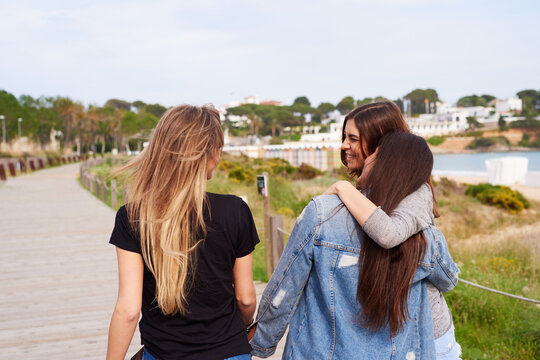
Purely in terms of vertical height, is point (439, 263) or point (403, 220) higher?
point (403, 220)

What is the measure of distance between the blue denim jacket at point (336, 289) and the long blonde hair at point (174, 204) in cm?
32

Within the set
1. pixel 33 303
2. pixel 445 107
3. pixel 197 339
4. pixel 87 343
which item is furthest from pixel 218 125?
pixel 445 107

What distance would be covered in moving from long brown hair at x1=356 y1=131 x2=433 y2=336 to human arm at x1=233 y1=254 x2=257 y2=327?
43 centimetres

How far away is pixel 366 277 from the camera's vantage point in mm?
1523

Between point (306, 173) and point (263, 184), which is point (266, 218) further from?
point (306, 173)

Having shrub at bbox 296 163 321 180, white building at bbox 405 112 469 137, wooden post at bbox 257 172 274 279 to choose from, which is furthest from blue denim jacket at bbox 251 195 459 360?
white building at bbox 405 112 469 137

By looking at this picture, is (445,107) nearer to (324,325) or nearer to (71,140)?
(71,140)

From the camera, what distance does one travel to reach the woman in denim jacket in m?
1.53

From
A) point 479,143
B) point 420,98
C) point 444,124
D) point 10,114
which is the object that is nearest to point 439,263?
point 10,114

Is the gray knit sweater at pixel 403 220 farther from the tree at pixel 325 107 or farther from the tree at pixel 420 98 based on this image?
the tree at pixel 420 98

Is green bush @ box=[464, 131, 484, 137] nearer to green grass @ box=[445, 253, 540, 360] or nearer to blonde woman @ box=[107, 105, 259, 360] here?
green grass @ box=[445, 253, 540, 360]

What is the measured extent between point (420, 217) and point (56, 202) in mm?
16253

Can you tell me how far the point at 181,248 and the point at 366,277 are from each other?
1.92ft

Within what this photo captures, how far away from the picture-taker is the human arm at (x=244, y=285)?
5.89 feet
